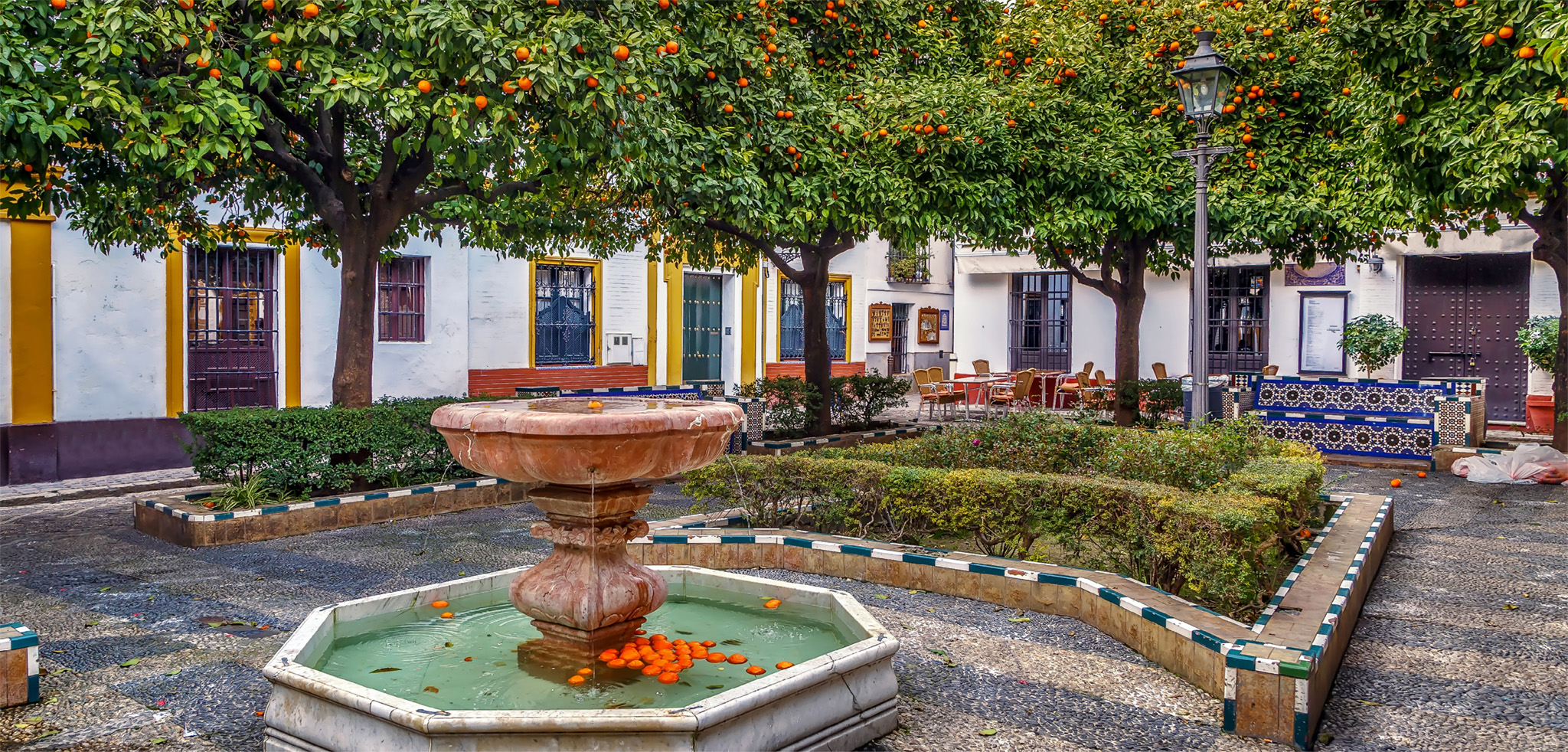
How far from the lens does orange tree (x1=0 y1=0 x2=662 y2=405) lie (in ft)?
21.1

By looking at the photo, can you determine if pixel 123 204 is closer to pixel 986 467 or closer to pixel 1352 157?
pixel 986 467

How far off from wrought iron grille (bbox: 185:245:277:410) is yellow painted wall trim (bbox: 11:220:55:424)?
4.67ft

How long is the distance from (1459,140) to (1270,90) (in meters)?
3.99

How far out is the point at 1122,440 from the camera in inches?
283

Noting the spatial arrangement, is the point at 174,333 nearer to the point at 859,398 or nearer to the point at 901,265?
the point at 859,398

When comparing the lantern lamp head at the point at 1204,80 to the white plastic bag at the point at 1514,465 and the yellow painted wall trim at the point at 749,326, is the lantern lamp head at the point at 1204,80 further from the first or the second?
the yellow painted wall trim at the point at 749,326

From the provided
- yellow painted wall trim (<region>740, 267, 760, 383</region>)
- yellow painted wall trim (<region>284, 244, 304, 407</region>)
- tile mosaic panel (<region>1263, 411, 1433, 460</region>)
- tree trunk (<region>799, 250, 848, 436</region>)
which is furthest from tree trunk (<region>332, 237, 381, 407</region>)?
yellow painted wall trim (<region>740, 267, 760, 383</region>)

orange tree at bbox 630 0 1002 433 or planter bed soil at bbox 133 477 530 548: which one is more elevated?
orange tree at bbox 630 0 1002 433

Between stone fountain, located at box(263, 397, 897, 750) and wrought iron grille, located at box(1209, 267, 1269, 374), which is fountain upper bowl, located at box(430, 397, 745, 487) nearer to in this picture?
stone fountain, located at box(263, 397, 897, 750)

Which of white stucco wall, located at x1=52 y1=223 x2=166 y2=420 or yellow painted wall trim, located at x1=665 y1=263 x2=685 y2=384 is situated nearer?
white stucco wall, located at x1=52 y1=223 x2=166 y2=420

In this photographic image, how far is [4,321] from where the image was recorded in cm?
1108

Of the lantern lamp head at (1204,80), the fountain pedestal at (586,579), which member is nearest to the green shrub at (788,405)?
the lantern lamp head at (1204,80)

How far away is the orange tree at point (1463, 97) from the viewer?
877 cm

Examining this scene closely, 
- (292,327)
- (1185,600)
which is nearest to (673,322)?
(292,327)
